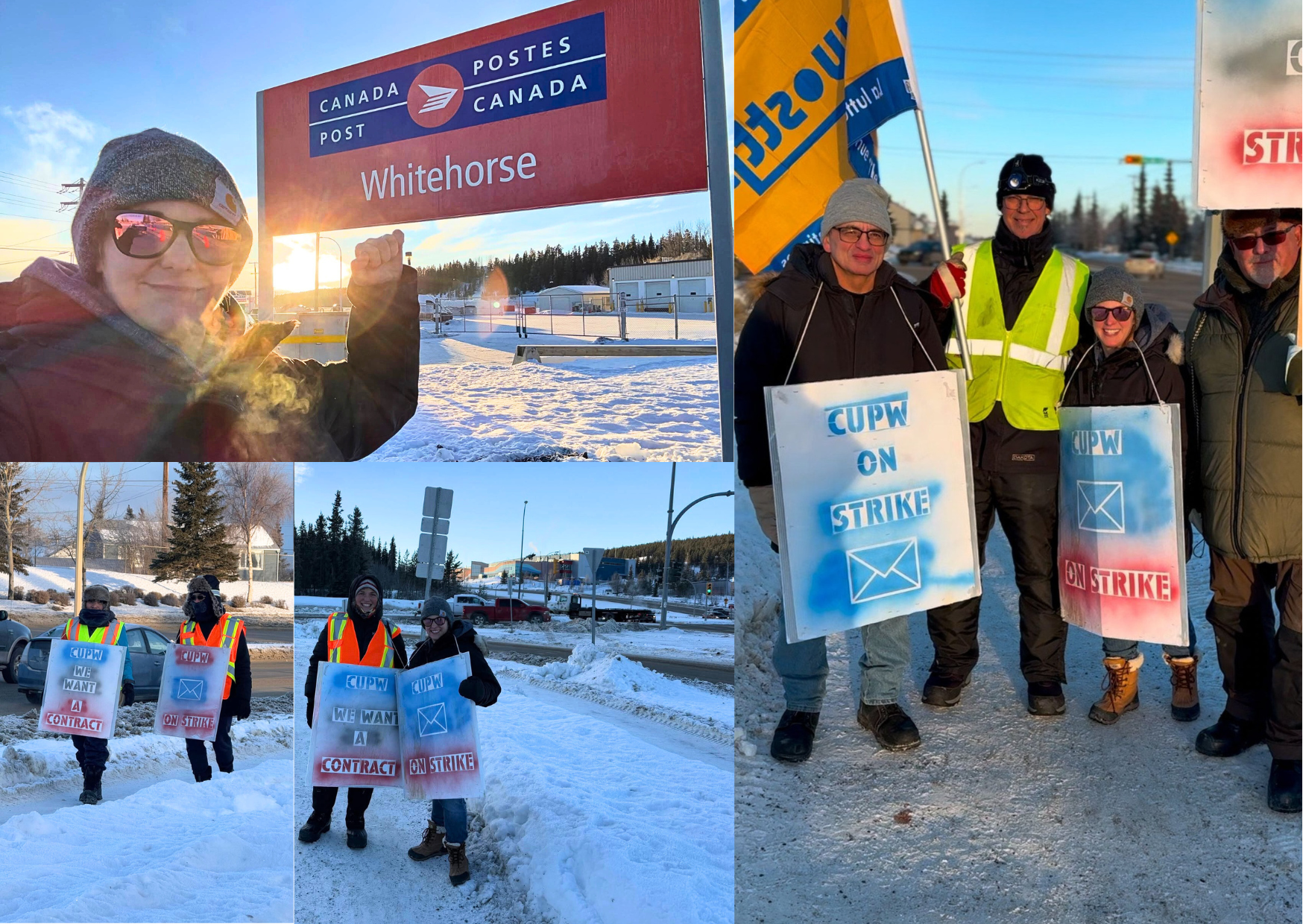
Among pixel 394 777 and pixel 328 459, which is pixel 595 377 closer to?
pixel 328 459

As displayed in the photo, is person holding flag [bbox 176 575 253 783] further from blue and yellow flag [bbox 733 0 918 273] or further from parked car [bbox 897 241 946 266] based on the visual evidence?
parked car [bbox 897 241 946 266]

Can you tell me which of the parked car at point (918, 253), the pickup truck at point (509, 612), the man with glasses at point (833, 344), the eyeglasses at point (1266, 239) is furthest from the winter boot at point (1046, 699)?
the parked car at point (918, 253)

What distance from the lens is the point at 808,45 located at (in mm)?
3791

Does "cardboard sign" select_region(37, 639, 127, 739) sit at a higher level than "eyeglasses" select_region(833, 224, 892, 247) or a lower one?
lower

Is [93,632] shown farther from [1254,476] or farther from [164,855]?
[1254,476]

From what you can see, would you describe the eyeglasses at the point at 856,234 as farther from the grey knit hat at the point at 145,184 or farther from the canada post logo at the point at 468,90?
the grey knit hat at the point at 145,184

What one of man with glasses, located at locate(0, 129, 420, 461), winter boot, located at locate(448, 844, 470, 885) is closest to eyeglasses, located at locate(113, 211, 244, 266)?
man with glasses, located at locate(0, 129, 420, 461)

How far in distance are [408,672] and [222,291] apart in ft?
6.70

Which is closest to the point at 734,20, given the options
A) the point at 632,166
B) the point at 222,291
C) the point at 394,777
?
the point at 632,166

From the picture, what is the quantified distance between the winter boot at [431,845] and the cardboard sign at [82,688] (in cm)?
136

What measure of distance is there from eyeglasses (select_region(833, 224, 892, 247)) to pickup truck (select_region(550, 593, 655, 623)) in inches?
45.9

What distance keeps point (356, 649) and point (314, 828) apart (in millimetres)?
544

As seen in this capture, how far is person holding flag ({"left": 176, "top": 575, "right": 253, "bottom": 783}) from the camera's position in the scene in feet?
10.5

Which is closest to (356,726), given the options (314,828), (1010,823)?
(314,828)
